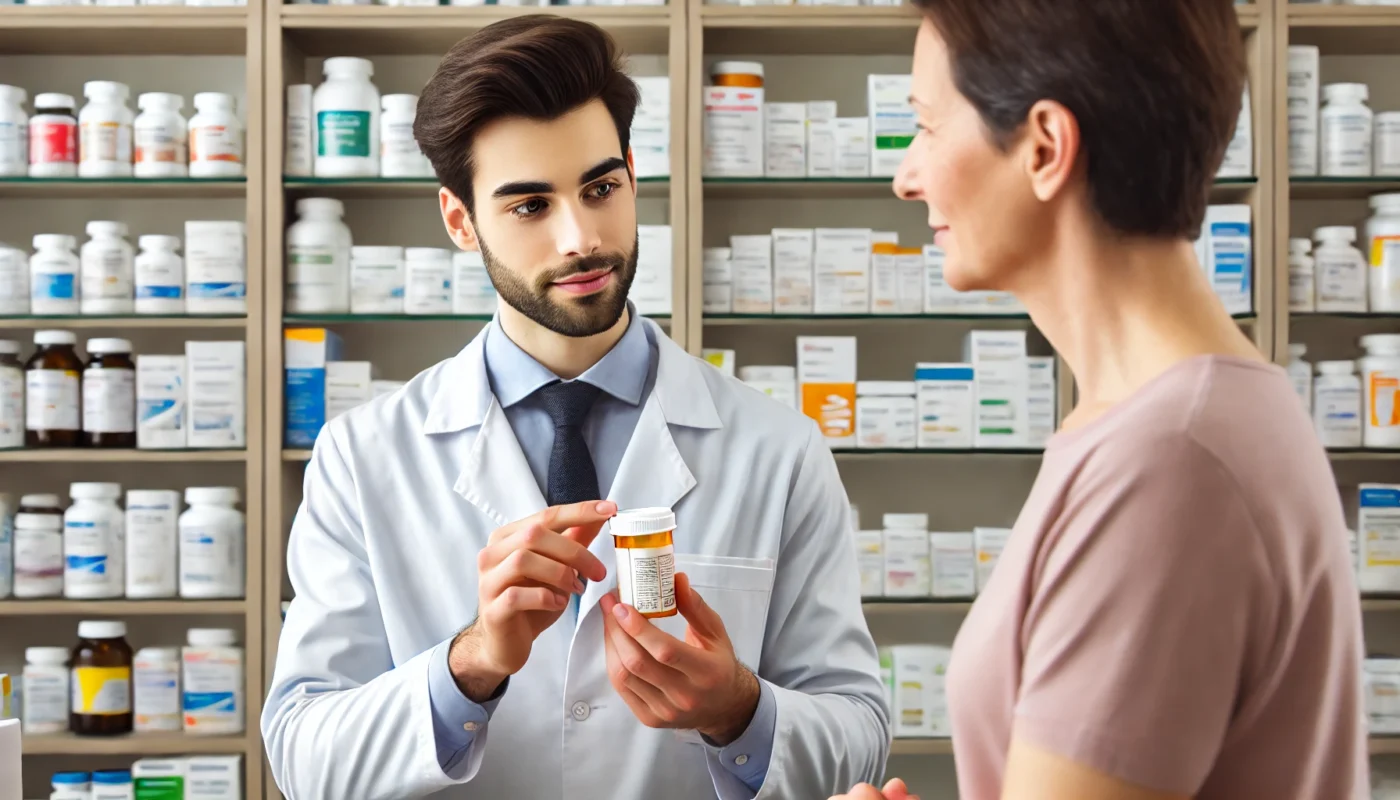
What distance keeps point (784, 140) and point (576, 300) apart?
1575 millimetres

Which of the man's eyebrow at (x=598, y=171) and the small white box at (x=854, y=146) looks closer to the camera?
the man's eyebrow at (x=598, y=171)

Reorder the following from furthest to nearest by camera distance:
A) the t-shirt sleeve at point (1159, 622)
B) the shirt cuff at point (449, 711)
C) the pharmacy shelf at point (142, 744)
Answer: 1. the pharmacy shelf at point (142, 744)
2. the shirt cuff at point (449, 711)
3. the t-shirt sleeve at point (1159, 622)

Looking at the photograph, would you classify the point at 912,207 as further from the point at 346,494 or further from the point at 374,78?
the point at 346,494

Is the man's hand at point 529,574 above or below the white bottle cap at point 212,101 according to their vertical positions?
below

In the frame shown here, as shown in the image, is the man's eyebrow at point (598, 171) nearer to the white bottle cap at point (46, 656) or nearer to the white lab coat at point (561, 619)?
the white lab coat at point (561, 619)

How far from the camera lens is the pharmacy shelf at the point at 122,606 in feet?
9.57

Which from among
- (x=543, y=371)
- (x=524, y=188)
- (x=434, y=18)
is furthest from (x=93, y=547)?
(x=524, y=188)

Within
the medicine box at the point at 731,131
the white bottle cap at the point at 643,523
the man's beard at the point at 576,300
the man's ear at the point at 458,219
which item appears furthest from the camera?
the medicine box at the point at 731,131

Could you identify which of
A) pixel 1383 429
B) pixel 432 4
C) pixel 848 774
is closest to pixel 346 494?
pixel 848 774

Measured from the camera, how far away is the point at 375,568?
1566mm

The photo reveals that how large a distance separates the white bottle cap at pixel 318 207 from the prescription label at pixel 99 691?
4.14 feet

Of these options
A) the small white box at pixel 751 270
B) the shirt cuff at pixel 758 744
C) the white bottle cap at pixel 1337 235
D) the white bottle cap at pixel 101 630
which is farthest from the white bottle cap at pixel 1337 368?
the white bottle cap at pixel 101 630

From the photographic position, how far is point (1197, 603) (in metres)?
0.64

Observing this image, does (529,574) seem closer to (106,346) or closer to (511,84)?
(511,84)
